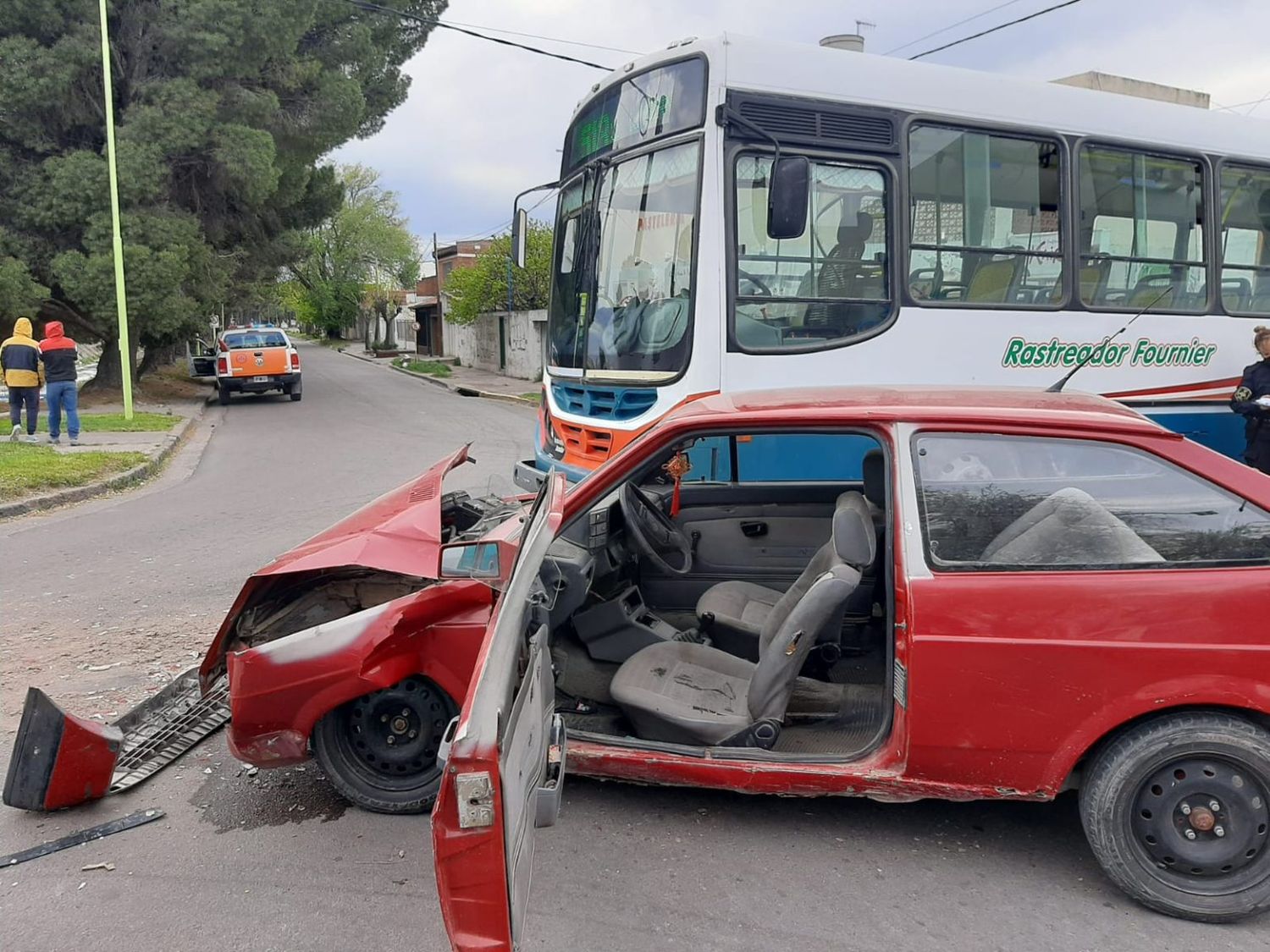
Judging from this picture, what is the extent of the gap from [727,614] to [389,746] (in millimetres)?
1560

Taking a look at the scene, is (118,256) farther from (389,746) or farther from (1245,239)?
(1245,239)

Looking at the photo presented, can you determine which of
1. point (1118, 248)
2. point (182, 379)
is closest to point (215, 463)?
point (1118, 248)

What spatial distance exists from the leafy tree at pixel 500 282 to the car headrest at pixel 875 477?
23.9m

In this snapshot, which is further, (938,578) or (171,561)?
(171,561)

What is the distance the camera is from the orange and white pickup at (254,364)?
21359mm

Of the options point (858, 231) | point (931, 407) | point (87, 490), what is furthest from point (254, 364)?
point (931, 407)

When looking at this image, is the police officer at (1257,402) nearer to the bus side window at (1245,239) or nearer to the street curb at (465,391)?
the bus side window at (1245,239)

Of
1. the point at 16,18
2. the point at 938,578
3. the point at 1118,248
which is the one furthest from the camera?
the point at 16,18

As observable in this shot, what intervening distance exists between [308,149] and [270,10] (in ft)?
12.1

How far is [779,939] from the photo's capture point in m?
2.68

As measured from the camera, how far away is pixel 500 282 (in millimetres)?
29359

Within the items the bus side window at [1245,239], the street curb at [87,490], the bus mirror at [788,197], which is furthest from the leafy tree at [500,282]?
the bus mirror at [788,197]

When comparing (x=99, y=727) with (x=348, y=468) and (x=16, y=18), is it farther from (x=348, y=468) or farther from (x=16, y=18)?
(x=16, y=18)

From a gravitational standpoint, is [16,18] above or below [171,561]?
above
